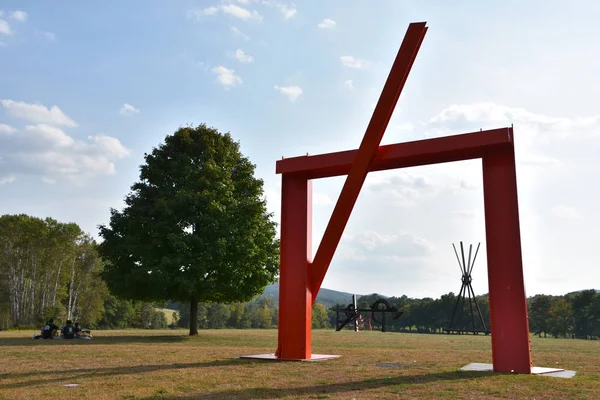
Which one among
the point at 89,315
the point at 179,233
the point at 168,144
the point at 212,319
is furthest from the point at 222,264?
the point at 212,319

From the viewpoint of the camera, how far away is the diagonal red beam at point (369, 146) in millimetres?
12828

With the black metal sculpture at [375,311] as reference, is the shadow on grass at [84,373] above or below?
below

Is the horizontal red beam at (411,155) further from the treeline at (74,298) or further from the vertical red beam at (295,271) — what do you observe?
the treeline at (74,298)

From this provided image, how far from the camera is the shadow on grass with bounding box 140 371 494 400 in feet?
27.4

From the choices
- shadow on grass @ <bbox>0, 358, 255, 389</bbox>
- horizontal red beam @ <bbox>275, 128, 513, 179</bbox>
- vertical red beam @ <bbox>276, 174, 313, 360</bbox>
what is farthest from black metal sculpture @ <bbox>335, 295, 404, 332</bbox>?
horizontal red beam @ <bbox>275, 128, 513, 179</bbox>

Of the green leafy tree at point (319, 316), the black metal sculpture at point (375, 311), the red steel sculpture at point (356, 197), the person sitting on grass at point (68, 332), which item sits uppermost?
the red steel sculpture at point (356, 197)

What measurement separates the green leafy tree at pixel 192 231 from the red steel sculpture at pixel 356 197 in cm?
1042

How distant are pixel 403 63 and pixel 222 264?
15254 millimetres

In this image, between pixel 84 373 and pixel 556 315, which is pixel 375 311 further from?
pixel 556 315

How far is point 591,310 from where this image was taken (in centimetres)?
5769

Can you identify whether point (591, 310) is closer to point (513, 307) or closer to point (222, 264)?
point (222, 264)

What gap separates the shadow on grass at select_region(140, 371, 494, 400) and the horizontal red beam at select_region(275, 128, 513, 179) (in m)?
5.13

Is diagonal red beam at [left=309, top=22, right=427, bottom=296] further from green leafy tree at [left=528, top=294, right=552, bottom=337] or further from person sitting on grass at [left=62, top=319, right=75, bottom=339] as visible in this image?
green leafy tree at [left=528, top=294, right=552, bottom=337]

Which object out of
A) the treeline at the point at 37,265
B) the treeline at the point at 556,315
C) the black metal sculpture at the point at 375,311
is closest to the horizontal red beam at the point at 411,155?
the black metal sculpture at the point at 375,311
